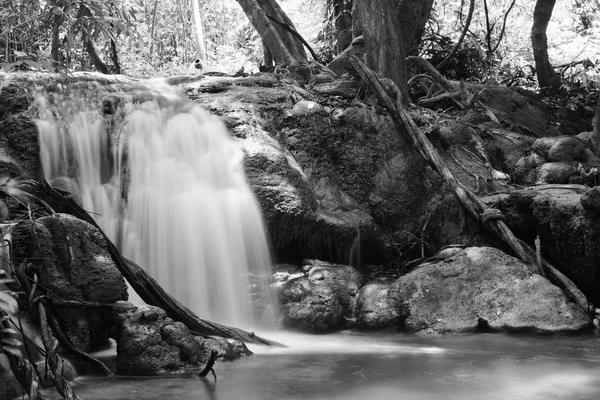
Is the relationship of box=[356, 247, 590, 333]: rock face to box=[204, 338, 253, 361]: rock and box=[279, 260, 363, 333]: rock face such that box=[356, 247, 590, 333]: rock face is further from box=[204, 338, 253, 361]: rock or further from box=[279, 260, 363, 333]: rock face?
box=[204, 338, 253, 361]: rock

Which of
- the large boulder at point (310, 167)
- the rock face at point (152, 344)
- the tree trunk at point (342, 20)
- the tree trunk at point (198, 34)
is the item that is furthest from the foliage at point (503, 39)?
the rock face at point (152, 344)

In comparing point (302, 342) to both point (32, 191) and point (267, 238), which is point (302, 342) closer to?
point (267, 238)

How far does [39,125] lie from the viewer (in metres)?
6.93

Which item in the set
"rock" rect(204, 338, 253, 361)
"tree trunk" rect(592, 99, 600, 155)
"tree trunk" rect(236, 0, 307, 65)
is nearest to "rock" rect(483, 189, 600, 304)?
"tree trunk" rect(592, 99, 600, 155)

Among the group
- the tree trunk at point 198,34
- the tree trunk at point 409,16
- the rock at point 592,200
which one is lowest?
the rock at point 592,200

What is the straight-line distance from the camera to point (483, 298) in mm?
6516

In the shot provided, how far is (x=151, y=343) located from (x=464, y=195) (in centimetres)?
440

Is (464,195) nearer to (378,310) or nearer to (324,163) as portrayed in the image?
(324,163)

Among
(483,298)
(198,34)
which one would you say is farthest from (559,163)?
(198,34)

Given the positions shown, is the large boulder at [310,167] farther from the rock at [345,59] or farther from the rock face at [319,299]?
the rock at [345,59]

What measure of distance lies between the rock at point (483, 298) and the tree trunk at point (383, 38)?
3.38 metres

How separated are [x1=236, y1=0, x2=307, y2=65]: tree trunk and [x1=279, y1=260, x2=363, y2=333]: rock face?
16.1ft

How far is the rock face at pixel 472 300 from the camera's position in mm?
6234

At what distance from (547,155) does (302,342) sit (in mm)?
4553
